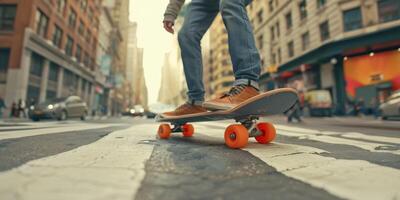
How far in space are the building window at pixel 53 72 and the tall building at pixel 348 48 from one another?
2085 cm

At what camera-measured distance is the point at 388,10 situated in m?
16.1

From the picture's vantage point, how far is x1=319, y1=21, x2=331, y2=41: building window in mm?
18938

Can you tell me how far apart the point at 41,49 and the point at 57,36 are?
4.11 metres

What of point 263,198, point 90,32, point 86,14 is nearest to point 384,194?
point 263,198

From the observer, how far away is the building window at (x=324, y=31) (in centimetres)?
1894

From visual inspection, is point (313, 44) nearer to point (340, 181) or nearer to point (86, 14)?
point (340, 181)

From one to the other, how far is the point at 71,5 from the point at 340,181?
100 feet

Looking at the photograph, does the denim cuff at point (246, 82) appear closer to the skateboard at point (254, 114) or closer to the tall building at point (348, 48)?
the skateboard at point (254, 114)

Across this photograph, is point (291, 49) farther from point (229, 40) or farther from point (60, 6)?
point (229, 40)

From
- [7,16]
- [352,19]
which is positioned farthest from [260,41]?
[7,16]

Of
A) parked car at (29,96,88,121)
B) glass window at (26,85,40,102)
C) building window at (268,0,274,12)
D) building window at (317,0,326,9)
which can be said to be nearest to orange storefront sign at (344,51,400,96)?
building window at (317,0,326,9)

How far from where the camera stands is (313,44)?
19891 millimetres

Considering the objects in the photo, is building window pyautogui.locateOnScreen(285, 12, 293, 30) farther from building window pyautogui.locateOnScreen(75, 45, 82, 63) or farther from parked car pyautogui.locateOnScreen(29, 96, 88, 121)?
building window pyautogui.locateOnScreen(75, 45, 82, 63)

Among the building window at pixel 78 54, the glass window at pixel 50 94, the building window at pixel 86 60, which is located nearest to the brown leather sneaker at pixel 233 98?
the glass window at pixel 50 94
